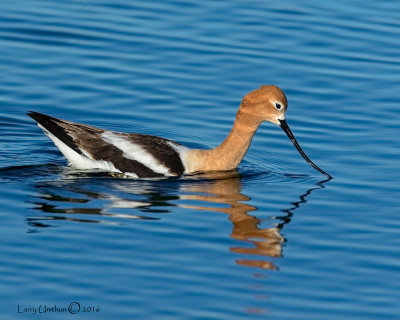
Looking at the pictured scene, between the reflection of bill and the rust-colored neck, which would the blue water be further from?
the rust-colored neck

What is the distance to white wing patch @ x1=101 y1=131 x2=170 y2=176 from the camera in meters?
12.3

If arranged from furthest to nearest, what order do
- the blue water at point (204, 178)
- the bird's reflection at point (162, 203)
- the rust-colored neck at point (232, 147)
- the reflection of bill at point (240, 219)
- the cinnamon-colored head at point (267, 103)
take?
the rust-colored neck at point (232, 147) → the cinnamon-colored head at point (267, 103) → the bird's reflection at point (162, 203) → the reflection of bill at point (240, 219) → the blue water at point (204, 178)

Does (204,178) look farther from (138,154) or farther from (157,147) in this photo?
(138,154)

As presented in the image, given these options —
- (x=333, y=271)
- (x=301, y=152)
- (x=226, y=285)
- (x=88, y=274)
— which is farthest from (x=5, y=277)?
(x=301, y=152)

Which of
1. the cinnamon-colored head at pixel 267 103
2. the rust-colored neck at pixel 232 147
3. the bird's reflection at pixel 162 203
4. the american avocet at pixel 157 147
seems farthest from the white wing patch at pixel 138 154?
the cinnamon-colored head at pixel 267 103

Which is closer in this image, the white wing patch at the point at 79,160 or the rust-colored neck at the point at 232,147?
the white wing patch at the point at 79,160

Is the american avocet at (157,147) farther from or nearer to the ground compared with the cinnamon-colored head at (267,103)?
nearer to the ground

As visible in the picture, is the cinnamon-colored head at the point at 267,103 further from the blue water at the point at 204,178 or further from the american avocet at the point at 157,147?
the blue water at the point at 204,178

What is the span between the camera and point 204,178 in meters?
12.4

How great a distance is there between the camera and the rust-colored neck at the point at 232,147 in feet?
41.3

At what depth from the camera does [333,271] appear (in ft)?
30.9

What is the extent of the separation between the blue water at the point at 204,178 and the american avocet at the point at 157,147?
23 centimetres

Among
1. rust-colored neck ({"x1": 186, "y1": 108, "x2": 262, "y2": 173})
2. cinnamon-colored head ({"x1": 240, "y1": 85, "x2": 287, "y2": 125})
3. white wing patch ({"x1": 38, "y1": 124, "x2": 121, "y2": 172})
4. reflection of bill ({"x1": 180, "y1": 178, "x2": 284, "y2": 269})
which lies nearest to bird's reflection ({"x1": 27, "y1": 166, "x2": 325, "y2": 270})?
reflection of bill ({"x1": 180, "y1": 178, "x2": 284, "y2": 269})

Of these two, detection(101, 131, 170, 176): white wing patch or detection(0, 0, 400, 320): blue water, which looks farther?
detection(101, 131, 170, 176): white wing patch
